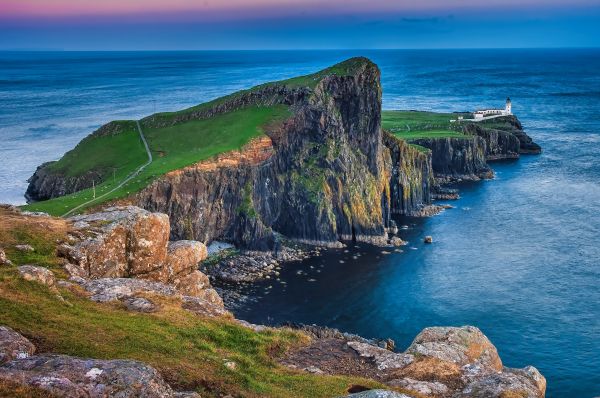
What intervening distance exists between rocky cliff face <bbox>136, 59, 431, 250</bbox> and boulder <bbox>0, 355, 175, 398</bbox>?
59054mm

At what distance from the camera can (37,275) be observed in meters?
26.9

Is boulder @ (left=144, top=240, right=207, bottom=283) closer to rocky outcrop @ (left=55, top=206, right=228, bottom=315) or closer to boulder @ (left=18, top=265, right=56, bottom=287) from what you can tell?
rocky outcrop @ (left=55, top=206, right=228, bottom=315)

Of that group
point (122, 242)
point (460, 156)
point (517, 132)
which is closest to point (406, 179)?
point (460, 156)

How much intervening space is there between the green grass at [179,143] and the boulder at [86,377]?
59.2 meters

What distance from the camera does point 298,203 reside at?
88.6m

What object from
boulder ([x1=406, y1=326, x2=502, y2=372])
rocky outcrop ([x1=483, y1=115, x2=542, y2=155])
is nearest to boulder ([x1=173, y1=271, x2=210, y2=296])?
boulder ([x1=406, y1=326, x2=502, y2=372])

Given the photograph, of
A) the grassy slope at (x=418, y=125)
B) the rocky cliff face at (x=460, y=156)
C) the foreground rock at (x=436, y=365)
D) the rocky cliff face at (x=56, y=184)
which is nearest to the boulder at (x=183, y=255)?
the foreground rock at (x=436, y=365)

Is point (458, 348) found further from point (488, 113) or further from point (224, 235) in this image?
point (488, 113)

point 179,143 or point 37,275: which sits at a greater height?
point 37,275

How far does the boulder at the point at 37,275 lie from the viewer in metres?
26.6

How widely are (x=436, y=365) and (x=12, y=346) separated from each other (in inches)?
689

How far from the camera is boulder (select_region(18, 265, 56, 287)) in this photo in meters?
26.6

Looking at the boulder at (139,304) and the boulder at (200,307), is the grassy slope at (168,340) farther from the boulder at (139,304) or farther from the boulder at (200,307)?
the boulder at (200,307)

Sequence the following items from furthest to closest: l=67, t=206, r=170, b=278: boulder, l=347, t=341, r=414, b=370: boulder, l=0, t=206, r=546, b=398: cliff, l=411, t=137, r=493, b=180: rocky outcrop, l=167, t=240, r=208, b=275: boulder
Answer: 1. l=411, t=137, r=493, b=180: rocky outcrop
2. l=167, t=240, r=208, b=275: boulder
3. l=67, t=206, r=170, b=278: boulder
4. l=347, t=341, r=414, b=370: boulder
5. l=0, t=206, r=546, b=398: cliff
